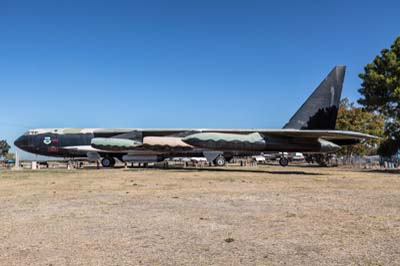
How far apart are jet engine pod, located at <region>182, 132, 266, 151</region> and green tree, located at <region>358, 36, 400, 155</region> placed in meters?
10.0

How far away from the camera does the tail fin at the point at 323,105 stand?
81.7 feet

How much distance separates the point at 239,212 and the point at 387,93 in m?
24.6

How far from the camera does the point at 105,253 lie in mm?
4469

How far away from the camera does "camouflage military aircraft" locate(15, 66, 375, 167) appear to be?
2489cm

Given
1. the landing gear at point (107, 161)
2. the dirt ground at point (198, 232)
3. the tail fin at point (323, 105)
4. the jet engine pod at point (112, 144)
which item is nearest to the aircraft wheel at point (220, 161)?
the landing gear at point (107, 161)

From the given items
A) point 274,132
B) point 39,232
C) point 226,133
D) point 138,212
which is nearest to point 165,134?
point 226,133

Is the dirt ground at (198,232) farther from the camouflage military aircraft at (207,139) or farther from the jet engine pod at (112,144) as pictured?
the jet engine pod at (112,144)

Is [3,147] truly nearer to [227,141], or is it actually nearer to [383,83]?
[227,141]

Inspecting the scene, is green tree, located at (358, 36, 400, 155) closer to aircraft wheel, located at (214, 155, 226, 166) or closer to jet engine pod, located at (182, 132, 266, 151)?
jet engine pod, located at (182, 132, 266, 151)

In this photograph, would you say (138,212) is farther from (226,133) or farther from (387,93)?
(387,93)

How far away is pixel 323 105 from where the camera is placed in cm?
2527

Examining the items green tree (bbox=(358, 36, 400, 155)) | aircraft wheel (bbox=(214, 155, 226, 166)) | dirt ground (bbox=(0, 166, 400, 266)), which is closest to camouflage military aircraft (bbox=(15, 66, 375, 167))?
green tree (bbox=(358, 36, 400, 155))

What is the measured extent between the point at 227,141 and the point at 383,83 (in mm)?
12786

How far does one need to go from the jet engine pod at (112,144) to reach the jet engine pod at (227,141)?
5.71 meters
